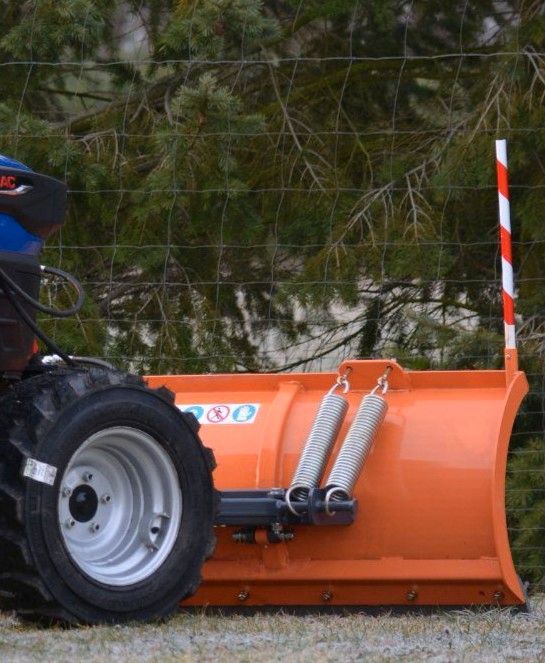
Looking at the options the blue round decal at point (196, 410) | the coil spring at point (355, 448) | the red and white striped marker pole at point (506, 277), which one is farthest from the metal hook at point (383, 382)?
the blue round decal at point (196, 410)

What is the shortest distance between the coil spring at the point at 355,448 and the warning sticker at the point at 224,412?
1.53 feet

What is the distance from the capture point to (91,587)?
4.24m

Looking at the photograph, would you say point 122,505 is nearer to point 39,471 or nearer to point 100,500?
point 100,500

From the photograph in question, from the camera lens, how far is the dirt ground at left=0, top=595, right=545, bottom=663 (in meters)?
3.66

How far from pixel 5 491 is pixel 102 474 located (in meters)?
0.53

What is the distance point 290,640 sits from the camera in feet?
13.2

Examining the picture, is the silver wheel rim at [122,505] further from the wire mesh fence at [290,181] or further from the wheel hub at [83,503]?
the wire mesh fence at [290,181]

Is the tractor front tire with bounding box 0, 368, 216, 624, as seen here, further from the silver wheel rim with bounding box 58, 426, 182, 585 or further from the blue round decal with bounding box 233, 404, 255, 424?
the blue round decal with bounding box 233, 404, 255, 424

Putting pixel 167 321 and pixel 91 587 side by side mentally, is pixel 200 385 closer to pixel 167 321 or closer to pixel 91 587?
pixel 91 587

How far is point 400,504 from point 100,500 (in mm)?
1074

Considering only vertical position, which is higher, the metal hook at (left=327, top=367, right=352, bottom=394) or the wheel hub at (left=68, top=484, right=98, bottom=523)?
the metal hook at (left=327, top=367, right=352, bottom=394)

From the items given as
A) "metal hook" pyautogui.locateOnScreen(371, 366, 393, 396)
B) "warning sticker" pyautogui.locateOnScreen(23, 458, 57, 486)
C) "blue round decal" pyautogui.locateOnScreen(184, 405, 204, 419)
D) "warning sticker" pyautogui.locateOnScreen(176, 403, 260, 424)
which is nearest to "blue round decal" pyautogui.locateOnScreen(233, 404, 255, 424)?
"warning sticker" pyautogui.locateOnScreen(176, 403, 260, 424)

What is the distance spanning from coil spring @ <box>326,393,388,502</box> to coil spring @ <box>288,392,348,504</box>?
0.05 metres

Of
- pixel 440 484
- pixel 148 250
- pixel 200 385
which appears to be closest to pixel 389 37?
pixel 148 250
